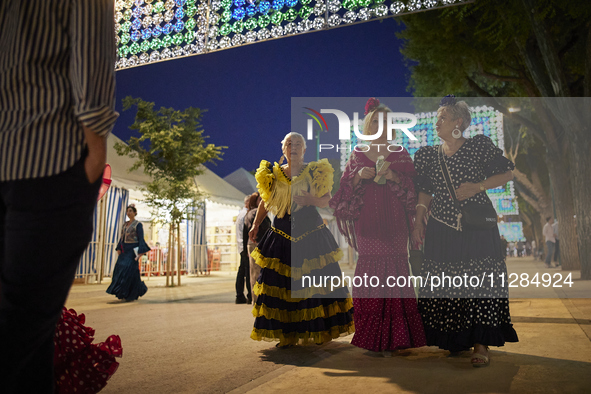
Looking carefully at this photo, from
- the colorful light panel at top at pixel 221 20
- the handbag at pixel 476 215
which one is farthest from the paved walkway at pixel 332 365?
the colorful light panel at top at pixel 221 20

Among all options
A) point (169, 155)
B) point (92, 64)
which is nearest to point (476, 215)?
point (92, 64)

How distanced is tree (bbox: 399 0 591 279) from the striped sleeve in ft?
24.8

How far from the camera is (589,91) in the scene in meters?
8.88

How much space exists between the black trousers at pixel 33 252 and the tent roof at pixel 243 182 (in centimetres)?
1882

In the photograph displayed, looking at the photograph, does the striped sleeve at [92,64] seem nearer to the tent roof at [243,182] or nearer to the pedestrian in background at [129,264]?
the pedestrian in background at [129,264]

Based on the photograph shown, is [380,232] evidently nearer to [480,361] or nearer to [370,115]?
[370,115]

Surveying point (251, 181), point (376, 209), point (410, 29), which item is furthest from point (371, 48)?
point (376, 209)

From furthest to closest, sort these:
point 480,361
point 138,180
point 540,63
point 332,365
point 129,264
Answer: point 138,180, point 540,63, point 129,264, point 332,365, point 480,361

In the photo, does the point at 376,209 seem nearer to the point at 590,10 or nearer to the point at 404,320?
the point at 404,320

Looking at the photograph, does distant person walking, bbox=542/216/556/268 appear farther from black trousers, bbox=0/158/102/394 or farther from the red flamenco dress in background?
black trousers, bbox=0/158/102/394

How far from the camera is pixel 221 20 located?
6512 mm

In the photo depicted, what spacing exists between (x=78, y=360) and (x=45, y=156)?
1.03 m

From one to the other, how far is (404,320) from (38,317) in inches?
102

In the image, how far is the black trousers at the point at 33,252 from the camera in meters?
1.15
